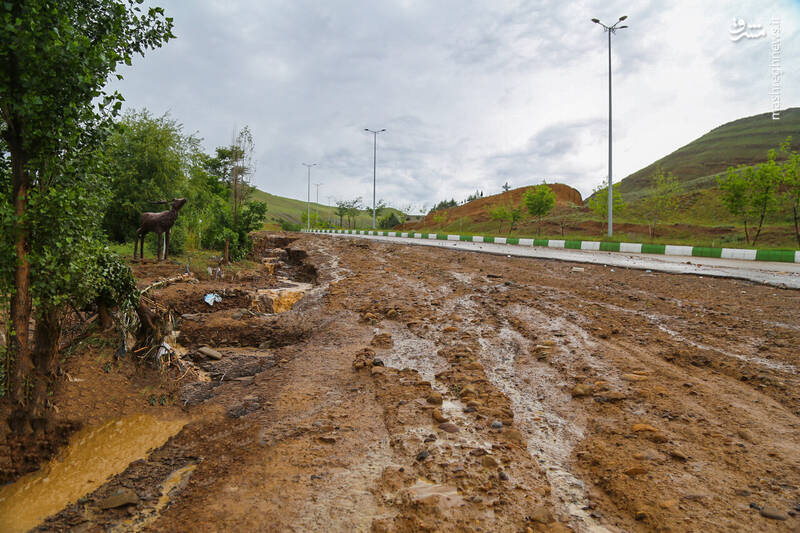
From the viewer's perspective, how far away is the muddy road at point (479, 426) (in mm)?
1900

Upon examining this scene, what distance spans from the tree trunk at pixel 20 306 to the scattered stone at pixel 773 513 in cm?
417

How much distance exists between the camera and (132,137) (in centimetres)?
1110

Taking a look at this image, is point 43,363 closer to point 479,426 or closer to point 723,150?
point 479,426

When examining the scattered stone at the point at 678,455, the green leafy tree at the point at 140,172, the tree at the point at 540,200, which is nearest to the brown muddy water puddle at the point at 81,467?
the scattered stone at the point at 678,455

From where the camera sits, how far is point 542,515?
184 cm

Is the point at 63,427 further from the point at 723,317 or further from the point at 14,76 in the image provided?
the point at 723,317

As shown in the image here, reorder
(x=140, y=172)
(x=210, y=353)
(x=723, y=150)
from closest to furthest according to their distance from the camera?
(x=210, y=353) < (x=140, y=172) < (x=723, y=150)

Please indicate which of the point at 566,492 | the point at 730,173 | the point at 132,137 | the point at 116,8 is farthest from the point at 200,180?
the point at 730,173

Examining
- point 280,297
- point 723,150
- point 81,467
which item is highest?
point 723,150

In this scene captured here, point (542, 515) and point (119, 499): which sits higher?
point (542, 515)

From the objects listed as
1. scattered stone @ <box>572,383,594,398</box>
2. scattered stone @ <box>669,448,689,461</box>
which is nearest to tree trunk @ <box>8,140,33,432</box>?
scattered stone @ <box>572,383,594,398</box>

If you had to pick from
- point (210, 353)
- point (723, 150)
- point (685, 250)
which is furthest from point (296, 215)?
point (210, 353)

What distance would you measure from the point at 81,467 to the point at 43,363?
2.67 ft

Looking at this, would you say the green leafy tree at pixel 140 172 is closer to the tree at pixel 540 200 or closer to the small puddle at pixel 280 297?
the small puddle at pixel 280 297
